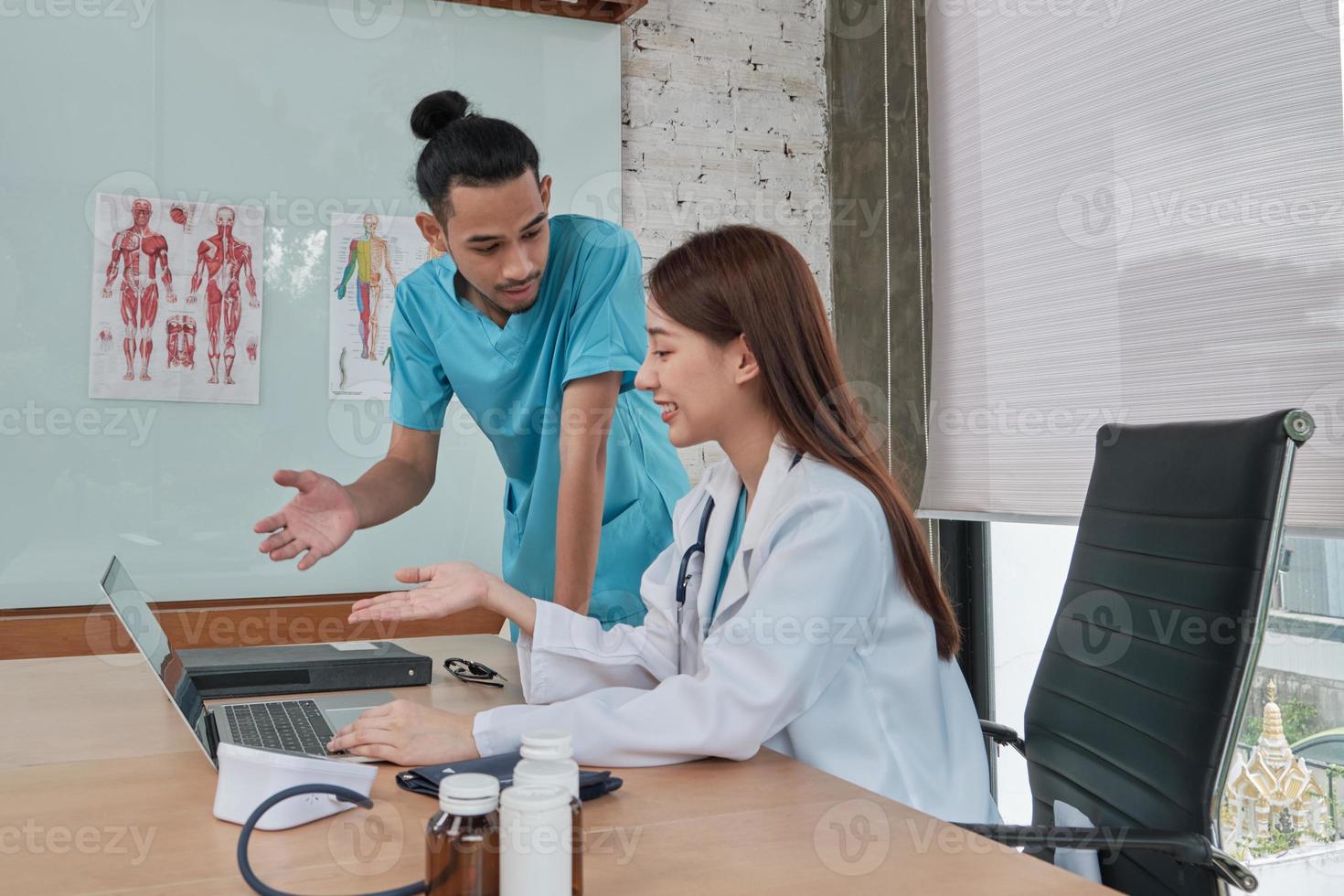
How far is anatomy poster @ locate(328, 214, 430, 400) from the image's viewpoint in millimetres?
2625

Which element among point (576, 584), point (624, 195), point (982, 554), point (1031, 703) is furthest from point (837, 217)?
point (1031, 703)

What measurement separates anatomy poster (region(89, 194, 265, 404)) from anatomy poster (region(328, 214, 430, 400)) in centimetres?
18

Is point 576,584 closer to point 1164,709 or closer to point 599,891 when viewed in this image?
point 1164,709

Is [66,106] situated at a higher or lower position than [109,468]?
higher

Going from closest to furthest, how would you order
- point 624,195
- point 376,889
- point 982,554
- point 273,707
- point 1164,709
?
point 376,889
point 1164,709
point 273,707
point 982,554
point 624,195

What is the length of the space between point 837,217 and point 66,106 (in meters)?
1.97

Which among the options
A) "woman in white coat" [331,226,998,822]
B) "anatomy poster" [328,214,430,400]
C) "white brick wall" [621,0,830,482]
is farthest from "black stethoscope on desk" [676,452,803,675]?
"white brick wall" [621,0,830,482]

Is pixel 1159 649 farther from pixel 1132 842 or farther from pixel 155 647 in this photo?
pixel 155 647

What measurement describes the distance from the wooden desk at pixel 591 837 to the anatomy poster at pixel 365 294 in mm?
1527

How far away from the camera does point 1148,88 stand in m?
2.13

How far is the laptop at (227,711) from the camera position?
1094 millimetres

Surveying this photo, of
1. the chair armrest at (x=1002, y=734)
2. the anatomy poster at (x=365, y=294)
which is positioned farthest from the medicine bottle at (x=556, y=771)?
the anatomy poster at (x=365, y=294)

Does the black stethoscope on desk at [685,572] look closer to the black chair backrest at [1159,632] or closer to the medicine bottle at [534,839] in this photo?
the black chair backrest at [1159,632]

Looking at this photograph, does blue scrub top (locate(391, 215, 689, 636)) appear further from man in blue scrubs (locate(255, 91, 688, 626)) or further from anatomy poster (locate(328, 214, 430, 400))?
anatomy poster (locate(328, 214, 430, 400))
